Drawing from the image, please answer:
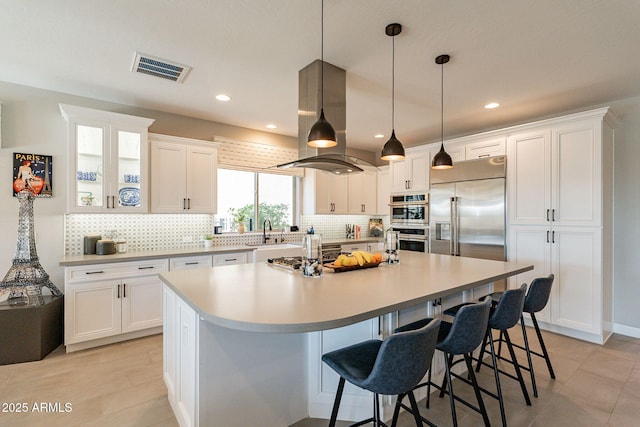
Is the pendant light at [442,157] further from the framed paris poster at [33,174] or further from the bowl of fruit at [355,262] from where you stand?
the framed paris poster at [33,174]

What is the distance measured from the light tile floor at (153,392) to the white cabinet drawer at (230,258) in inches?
46.0

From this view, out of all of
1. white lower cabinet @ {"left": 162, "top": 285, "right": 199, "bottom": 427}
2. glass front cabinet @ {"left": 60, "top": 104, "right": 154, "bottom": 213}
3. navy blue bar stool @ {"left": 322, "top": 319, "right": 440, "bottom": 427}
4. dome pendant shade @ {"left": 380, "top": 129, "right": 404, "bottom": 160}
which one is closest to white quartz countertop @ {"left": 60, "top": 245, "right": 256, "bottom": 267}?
glass front cabinet @ {"left": 60, "top": 104, "right": 154, "bottom": 213}

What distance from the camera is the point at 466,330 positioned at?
175 centimetres

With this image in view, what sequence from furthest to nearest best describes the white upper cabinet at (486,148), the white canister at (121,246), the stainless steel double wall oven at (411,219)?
the stainless steel double wall oven at (411,219)
the white upper cabinet at (486,148)
the white canister at (121,246)

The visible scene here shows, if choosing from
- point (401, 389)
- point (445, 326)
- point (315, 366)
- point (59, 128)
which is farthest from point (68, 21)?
point (445, 326)

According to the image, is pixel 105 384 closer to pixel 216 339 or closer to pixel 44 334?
pixel 44 334

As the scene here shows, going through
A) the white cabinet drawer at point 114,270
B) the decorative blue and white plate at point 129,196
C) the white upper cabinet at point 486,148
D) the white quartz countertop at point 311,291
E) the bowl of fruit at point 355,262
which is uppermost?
the white upper cabinet at point 486,148

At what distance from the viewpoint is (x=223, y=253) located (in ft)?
13.1

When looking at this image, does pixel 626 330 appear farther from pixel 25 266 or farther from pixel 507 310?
pixel 25 266

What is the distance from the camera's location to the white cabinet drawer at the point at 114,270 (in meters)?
3.10

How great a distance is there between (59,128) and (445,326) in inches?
174

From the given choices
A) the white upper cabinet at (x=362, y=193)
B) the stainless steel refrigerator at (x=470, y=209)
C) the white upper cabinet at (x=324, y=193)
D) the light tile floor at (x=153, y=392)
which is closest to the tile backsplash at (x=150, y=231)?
the white upper cabinet at (x=324, y=193)

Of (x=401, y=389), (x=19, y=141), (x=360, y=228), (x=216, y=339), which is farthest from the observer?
(x=360, y=228)

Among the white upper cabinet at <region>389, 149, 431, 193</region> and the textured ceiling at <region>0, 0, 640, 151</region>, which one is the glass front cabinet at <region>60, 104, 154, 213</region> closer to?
the textured ceiling at <region>0, 0, 640, 151</region>
